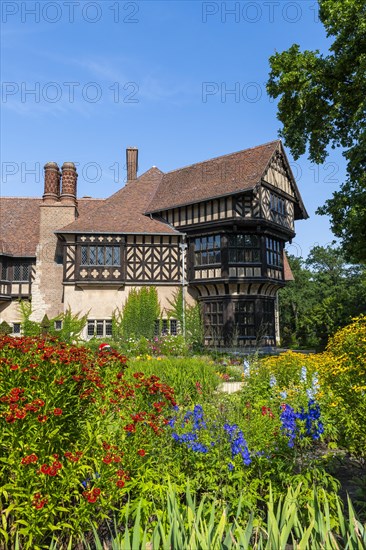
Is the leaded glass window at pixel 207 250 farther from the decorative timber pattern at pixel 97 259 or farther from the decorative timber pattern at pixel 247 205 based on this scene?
the decorative timber pattern at pixel 97 259

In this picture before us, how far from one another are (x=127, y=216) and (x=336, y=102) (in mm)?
13796

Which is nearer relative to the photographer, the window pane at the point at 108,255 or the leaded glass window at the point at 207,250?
the leaded glass window at the point at 207,250

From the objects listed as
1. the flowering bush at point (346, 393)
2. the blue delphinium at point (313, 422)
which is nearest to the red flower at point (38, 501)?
the blue delphinium at point (313, 422)

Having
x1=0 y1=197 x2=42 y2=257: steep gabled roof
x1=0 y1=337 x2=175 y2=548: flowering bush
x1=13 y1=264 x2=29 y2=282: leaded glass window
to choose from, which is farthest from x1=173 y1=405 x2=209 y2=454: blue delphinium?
x1=13 y1=264 x2=29 y2=282: leaded glass window

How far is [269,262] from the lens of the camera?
22922 millimetres

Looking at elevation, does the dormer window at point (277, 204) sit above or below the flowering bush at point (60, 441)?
above

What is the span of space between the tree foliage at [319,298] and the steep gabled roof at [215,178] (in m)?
7.24

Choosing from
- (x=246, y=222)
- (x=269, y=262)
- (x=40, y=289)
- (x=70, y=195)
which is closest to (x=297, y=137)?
(x=246, y=222)

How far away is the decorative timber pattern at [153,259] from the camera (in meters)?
23.7

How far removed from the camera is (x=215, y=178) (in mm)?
23703

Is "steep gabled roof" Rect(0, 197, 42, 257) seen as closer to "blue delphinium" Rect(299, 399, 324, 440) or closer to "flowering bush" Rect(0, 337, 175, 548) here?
"flowering bush" Rect(0, 337, 175, 548)

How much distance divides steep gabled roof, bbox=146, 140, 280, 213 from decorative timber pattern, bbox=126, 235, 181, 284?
6.67 feet

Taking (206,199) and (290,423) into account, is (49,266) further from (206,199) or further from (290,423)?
(290,423)

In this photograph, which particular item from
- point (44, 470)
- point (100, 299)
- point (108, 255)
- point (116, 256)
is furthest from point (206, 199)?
point (44, 470)
